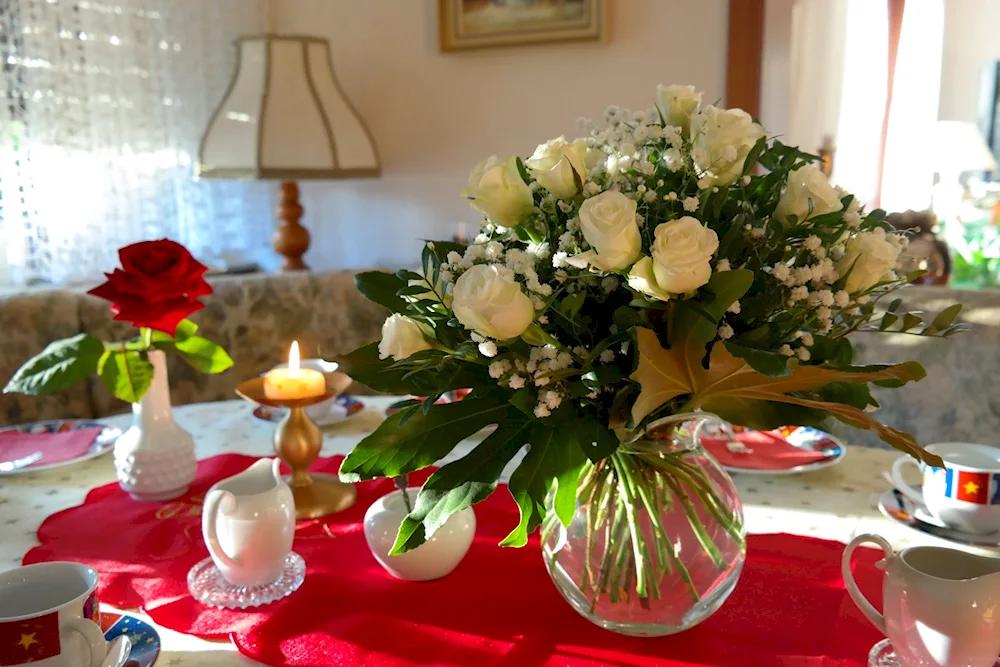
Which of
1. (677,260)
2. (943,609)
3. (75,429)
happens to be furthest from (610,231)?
(75,429)

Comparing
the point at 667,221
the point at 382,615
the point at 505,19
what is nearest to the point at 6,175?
the point at 505,19

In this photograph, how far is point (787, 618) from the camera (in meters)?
0.77

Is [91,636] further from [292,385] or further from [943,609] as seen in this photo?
[943,609]

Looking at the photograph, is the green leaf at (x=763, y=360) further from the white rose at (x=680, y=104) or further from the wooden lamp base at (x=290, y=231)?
the wooden lamp base at (x=290, y=231)

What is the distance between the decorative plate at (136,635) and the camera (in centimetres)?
68

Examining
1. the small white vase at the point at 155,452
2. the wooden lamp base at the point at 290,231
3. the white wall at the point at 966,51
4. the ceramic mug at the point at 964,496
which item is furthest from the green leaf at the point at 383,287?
the white wall at the point at 966,51

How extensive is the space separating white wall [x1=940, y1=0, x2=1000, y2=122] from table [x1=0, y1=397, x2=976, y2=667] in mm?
1934

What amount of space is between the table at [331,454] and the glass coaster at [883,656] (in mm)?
220

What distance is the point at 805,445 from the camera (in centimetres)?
120

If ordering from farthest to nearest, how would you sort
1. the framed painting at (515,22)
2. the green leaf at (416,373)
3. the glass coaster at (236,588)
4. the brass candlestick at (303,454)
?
1. the framed painting at (515,22)
2. the brass candlestick at (303,454)
3. the glass coaster at (236,588)
4. the green leaf at (416,373)

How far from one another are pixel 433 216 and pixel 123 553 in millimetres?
1869

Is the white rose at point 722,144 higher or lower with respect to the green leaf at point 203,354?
higher

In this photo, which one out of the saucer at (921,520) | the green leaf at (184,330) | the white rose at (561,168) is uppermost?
the white rose at (561,168)

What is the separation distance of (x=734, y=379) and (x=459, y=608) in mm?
342
